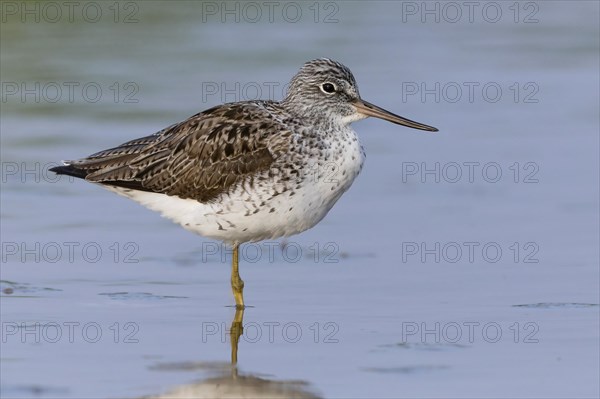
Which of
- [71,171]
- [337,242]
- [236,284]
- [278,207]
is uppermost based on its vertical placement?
[71,171]

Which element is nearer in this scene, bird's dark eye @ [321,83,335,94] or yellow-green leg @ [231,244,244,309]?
yellow-green leg @ [231,244,244,309]

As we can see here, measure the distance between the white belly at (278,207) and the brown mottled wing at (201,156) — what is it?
0.51 feet

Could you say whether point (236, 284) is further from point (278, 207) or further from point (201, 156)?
point (201, 156)

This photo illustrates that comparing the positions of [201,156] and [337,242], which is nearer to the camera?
[201,156]

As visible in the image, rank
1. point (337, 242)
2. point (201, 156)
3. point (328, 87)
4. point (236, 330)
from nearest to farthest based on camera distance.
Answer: point (236, 330) < point (201, 156) < point (328, 87) < point (337, 242)

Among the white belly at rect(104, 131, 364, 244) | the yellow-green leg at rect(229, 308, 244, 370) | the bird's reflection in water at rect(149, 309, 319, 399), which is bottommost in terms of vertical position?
the bird's reflection in water at rect(149, 309, 319, 399)

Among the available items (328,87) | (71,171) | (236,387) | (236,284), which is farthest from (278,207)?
(236,387)

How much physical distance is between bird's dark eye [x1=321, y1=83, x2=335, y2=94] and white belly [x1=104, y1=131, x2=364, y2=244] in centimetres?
58

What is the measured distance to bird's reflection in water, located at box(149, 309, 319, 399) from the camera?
8.40 metres

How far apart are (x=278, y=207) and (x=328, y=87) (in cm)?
135

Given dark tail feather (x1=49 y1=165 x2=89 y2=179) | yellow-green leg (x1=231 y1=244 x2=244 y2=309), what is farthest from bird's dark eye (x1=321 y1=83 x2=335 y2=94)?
dark tail feather (x1=49 y1=165 x2=89 y2=179)

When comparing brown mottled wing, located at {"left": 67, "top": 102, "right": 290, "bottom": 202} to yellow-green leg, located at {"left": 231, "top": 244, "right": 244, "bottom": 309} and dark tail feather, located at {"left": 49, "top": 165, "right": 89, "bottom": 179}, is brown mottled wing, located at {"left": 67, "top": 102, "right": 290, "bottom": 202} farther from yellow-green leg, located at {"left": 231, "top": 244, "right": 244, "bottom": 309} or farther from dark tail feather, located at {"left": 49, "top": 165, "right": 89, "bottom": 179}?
yellow-green leg, located at {"left": 231, "top": 244, "right": 244, "bottom": 309}

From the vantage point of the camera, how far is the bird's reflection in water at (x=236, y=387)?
27.6 feet

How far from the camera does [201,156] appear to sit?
36.5 feet
